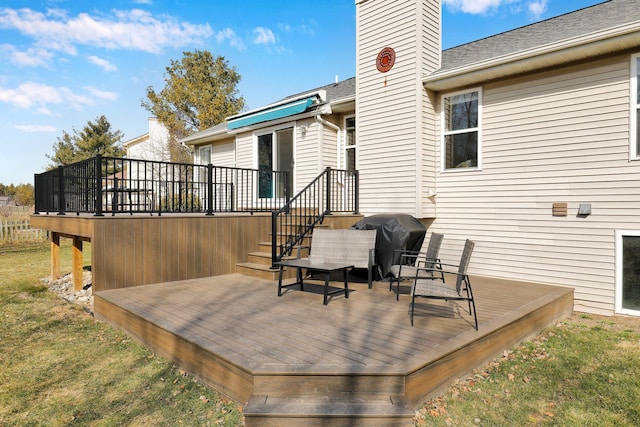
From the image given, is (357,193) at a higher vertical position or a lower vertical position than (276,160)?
lower

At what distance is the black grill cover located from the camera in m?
5.61

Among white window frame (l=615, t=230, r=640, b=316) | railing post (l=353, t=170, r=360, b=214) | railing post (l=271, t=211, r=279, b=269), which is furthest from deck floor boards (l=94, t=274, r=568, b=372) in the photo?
railing post (l=353, t=170, r=360, b=214)

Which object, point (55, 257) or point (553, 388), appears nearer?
point (553, 388)

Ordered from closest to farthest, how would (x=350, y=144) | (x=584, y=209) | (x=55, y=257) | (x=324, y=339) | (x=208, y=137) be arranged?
(x=324, y=339), (x=584, y=209), (x=55, y=257), (x=350, y=144), (x=208, y=137)

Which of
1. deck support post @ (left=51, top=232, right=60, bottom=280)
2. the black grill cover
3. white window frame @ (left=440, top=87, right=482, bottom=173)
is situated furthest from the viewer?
deck support post @ (left=51, top=232, right=60, bottom=280)

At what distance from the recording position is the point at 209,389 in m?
2.86

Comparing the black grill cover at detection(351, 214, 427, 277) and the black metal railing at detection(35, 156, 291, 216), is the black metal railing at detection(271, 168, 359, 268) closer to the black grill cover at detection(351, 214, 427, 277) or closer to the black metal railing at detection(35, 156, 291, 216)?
the black metal railing at detection(35, 156, 291, 216)

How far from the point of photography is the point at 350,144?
8320mm

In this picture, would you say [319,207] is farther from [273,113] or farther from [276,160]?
[273,113]

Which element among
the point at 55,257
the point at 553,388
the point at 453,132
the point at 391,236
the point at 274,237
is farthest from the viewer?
the point at 55,257

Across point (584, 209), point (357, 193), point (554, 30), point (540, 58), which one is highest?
point (554, 30)

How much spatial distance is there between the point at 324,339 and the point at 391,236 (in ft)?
9.35

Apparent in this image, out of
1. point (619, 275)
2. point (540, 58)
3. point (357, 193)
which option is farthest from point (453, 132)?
point (619, 275)

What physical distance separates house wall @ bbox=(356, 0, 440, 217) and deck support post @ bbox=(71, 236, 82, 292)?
543 centimetres
